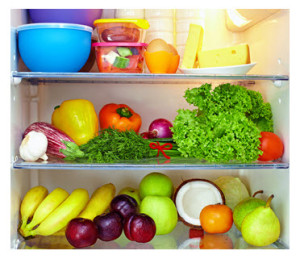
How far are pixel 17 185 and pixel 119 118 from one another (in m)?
0.59

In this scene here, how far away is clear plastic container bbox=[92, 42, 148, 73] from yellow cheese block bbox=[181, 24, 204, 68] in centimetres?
20

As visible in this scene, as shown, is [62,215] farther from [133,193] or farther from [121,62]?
[121,62]

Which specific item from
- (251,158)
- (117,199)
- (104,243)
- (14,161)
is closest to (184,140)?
(251,158)

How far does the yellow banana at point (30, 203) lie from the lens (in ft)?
6.73

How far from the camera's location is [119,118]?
7.50ft

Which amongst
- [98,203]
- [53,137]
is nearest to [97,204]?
[98,203]

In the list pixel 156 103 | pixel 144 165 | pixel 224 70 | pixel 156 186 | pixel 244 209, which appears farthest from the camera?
pixel 156 103

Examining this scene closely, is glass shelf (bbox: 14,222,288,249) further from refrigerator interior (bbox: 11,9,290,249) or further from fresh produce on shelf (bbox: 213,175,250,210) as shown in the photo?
fresh produce on shelf (bbox: 213,175,250,210)

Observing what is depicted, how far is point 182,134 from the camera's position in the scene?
2.00 meters

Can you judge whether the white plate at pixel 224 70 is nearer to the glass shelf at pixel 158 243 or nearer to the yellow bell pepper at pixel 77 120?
the yellow bell pepper at pixel 77 120

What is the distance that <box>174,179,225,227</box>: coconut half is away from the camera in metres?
2.23

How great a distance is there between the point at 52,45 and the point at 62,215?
2.46 feet

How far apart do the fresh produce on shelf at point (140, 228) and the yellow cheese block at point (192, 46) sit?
2.38 ft
